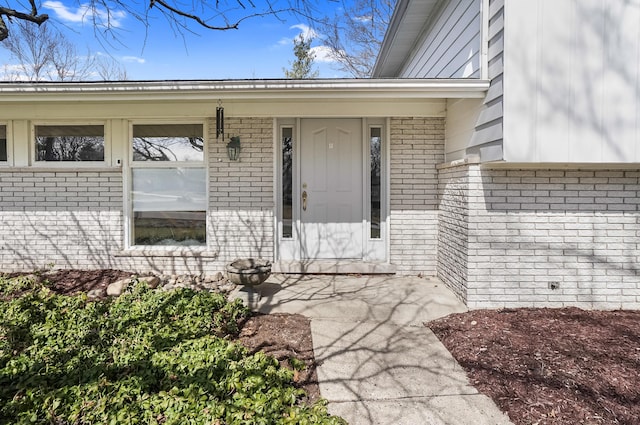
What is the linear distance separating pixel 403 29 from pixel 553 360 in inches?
225

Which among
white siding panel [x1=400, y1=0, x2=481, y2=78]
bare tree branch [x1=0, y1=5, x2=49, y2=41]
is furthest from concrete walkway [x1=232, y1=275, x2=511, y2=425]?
bare tree branch [x1=0, y1=5, x2=49, y2=41]

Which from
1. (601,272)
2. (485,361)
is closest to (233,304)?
(485,361)

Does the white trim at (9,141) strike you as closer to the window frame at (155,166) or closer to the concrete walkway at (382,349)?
the window frame at (155,166)

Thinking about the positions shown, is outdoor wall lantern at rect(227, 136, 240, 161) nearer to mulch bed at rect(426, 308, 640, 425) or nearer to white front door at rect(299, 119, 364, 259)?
white front door at rect(299, 119, 364, 259)

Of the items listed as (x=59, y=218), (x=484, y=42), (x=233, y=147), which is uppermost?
(x=484, y=42)

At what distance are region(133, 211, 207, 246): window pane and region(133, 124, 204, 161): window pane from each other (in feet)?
2.61

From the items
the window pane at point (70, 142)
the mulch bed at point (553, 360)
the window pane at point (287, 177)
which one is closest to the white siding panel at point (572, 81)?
the mulch bed at point (553, 360)

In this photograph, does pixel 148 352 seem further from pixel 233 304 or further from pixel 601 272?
pixel 601 272

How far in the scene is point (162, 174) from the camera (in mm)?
5871

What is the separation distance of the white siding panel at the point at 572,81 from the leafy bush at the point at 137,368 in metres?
3.12

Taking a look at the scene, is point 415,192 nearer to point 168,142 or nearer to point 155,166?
point 168,142

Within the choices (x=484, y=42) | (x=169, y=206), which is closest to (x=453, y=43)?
(x=484, y=42)

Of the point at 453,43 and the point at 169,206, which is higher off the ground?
the point at 453,43

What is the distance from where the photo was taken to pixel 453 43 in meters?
5.38
